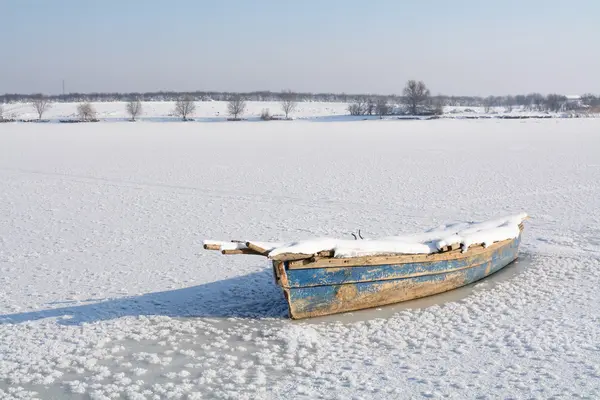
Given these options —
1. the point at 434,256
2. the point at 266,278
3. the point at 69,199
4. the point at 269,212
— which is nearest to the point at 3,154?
the point at 69,199

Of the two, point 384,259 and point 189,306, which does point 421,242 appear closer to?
point 384,259

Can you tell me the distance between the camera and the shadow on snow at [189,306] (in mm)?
7066

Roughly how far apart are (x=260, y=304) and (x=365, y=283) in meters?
1.39

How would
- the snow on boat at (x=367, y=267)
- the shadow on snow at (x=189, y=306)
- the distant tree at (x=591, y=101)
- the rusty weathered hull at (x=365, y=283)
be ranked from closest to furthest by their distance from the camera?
the snow on boat at (x=367, y=267), the rusty weathered hull at (x=365, y=283), the shadow on snow at (x=189, y=306), the distant tree at (x=591, y=101)

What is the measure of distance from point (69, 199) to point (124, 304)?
28.5ft

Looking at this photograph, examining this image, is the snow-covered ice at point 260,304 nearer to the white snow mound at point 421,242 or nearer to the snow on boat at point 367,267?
the snow on boat at point 367,267

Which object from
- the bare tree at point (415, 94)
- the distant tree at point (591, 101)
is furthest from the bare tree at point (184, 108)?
the distant tree at point (591, 101)

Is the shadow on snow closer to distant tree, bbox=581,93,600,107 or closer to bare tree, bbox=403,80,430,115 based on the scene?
bare tree, bbox=403,80,430,115

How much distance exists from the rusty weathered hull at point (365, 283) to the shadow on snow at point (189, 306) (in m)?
0.47

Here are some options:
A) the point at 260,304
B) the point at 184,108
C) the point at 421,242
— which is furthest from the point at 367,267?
the point at 184,108

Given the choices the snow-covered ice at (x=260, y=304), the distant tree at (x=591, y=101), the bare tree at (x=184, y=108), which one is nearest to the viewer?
the snow-covered ice at (x=260, y=304)

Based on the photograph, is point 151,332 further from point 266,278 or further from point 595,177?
point 595,177

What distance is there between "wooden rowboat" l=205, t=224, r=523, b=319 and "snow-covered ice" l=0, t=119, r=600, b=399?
7.0 inches

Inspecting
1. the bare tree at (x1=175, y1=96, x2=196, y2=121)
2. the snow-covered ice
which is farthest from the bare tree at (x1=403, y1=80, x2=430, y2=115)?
the snow-covered ice
